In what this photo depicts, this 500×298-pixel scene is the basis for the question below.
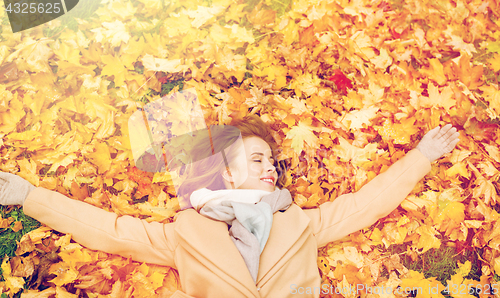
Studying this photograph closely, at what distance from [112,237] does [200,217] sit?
706mm

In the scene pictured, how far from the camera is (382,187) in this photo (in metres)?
2.42

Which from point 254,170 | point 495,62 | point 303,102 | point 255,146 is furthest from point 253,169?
point 495,62

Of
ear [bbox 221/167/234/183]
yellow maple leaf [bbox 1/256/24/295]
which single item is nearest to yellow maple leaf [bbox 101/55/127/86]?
ear [bbox 221/167/234/183]

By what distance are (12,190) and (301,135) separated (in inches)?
101

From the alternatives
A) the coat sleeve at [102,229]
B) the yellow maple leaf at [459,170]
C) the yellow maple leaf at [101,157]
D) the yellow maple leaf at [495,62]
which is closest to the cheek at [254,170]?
the coat sleeve at [102,229]

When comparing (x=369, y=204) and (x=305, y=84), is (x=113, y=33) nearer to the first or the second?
(x=305, y=84)

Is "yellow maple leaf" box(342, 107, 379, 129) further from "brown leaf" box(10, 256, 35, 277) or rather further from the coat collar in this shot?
"brown leaf" box(10, 256, 35, 277)

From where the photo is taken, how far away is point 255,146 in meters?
2.45

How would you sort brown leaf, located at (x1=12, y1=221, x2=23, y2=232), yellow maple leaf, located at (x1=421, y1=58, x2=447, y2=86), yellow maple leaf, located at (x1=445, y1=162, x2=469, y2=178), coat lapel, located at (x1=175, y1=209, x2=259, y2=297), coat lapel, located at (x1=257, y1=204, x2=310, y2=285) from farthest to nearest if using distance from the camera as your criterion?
yellow maple leaf, located at (x1=421, y1=58, x2=447, y2=86) < yellow maple leaf, located at (x1=445, y1=162, x2=469, y2=178) < brown leaf, located at (x1=12, y1=221, x2=23, y2=232) < coat lapel, located at (x1=257, y1=204, x2=310, y2=285) < coat lapel, located at (x1=175, y1=209, x2=259, y2=297)

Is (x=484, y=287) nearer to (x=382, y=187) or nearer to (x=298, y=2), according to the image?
(x=382, y=187)

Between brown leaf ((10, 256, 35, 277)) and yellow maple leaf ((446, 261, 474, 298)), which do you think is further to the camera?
yellow maple leaf ((446, 261, 474, 298))

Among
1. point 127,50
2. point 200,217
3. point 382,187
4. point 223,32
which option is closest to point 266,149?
point 200,217

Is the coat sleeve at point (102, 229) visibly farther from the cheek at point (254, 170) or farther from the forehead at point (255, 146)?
the forehead at point (255, 146)

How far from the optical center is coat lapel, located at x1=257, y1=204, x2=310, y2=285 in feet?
6.93
